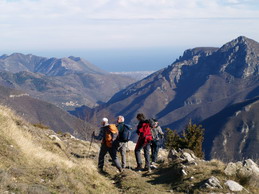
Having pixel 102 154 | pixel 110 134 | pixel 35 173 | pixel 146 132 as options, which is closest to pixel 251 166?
pixel 146 132

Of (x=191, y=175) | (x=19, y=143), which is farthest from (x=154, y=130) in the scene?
(x=19, y=143)

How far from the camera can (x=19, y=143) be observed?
563 inches

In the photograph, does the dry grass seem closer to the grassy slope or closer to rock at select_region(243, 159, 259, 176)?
the grassy slope

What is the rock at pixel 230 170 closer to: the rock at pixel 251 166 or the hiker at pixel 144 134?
the rock at pixel 251 166

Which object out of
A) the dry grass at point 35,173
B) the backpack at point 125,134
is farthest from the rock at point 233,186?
the backpack at point 125,134

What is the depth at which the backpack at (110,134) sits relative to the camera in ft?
51.8

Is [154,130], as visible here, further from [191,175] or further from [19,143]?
[19,143]

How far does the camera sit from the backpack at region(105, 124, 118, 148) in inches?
621

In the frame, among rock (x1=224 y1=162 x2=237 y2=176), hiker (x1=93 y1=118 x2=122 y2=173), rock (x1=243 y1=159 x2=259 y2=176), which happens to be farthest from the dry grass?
rock (x1=243 y1=159 x2=259 y2=176)

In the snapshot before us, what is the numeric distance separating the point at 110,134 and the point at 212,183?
508 cm

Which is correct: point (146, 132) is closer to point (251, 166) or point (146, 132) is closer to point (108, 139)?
point (108, 139)

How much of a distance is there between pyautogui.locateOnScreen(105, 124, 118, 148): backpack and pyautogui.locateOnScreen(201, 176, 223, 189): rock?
15.4ft

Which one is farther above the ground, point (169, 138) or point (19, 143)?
point (19, 143)

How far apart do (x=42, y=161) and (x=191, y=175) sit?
236 inches
